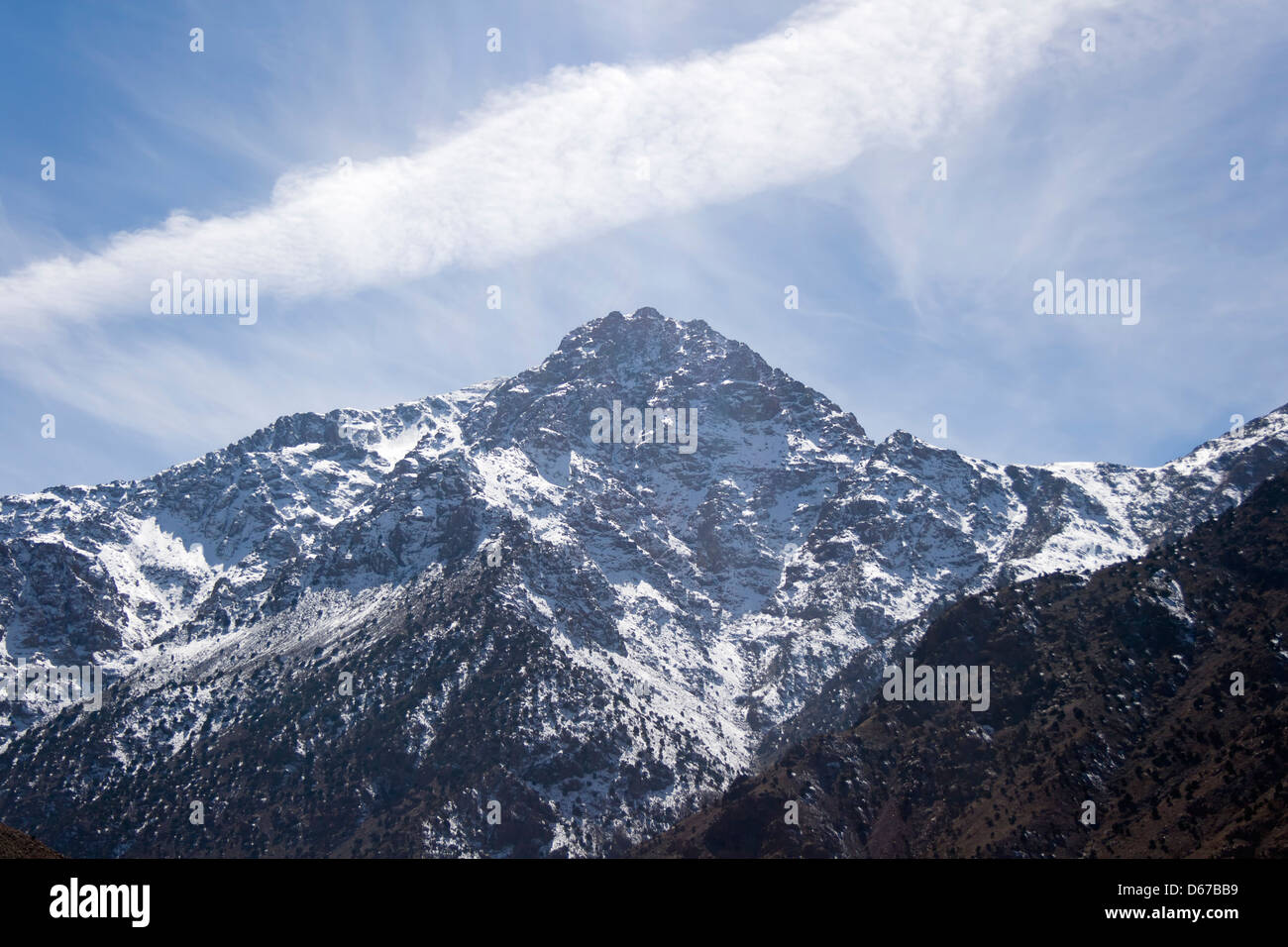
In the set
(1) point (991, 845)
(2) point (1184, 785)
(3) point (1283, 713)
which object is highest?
(3) point (1283, 713)
